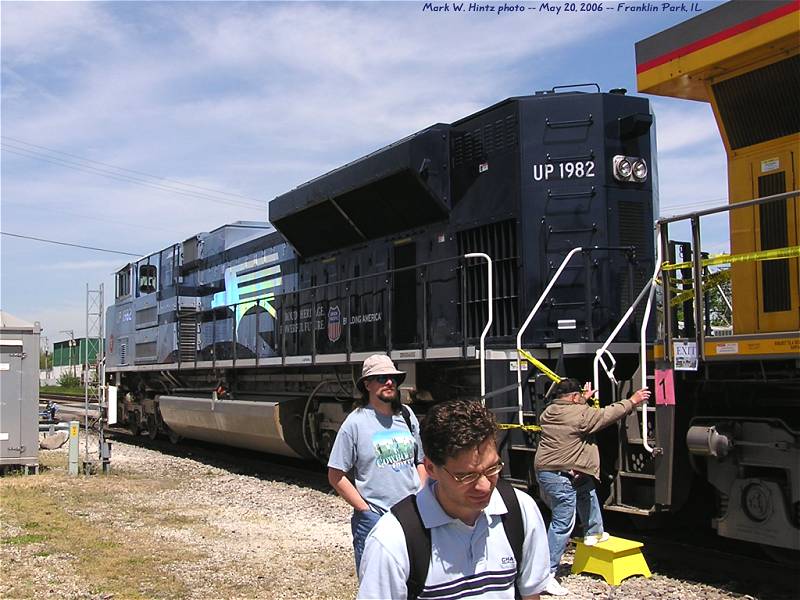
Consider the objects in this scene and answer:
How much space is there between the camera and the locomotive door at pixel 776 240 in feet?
18.9

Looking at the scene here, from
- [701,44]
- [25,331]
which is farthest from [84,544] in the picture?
[701,44]

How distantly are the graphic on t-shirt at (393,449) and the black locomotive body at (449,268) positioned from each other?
2.99 meters

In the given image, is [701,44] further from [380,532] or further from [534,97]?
[380,532]

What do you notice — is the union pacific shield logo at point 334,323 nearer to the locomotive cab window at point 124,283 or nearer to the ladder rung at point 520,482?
the ladder rung at point 520,482

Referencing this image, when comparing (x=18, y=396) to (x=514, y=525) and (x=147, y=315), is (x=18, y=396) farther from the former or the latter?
(x=514, y=525)

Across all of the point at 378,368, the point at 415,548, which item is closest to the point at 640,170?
the point at 378,368

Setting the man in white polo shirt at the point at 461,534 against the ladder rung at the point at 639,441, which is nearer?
the man in white polo shirt at the point at 461,534

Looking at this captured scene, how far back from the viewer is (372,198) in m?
10.4

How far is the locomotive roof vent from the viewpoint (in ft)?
30.7

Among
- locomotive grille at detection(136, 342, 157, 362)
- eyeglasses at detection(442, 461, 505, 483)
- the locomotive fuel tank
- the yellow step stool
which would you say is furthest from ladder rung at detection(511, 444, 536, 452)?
locomotive grille at detection(136, 342, 157, 362)

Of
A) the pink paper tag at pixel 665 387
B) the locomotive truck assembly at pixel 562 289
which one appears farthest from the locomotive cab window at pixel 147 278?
the pink paper tag at pixel 665 387

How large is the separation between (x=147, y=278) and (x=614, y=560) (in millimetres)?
14291

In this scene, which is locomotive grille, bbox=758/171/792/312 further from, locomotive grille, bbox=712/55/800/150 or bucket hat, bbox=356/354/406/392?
bucket hat, bbox=356/354/406/392

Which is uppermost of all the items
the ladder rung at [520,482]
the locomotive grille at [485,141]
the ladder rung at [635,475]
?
the locomotive grille at [485,141]
